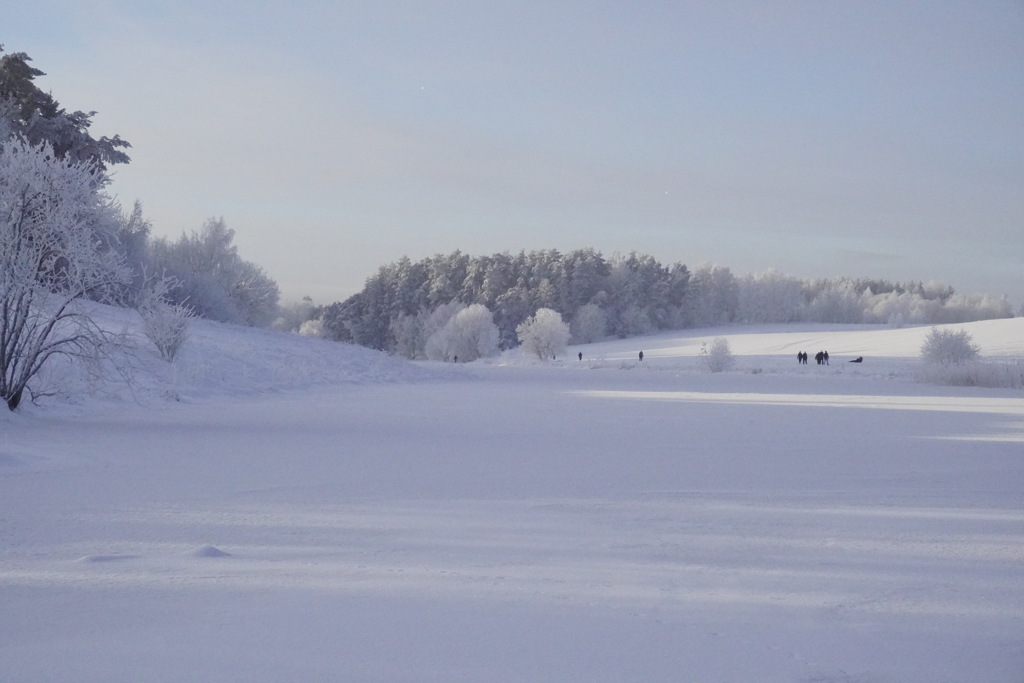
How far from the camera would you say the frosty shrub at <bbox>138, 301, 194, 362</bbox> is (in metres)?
21.5

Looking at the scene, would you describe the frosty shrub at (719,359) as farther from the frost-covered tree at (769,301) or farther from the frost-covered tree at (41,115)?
the frost-covered tree at (769,301)

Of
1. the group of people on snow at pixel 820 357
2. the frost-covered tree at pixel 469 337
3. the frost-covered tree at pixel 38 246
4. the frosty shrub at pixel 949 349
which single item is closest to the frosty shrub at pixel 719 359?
the group of people on snow at pixel 820 357

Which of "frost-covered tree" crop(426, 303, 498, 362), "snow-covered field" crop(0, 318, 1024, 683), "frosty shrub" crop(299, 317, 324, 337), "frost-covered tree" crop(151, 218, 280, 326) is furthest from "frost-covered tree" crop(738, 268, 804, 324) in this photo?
"snow-covered field" crop(0, 318, 1024, 683)

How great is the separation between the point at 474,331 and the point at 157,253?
35552mm

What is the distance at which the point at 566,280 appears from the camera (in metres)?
88.1

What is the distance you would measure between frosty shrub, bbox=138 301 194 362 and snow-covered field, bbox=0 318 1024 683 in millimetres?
8782

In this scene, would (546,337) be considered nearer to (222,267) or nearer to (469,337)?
(469,337)

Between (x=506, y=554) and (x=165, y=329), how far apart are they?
18.3 metres

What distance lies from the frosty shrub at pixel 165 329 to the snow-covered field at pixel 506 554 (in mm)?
8782

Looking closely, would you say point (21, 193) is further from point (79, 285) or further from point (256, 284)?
point (256, 284)

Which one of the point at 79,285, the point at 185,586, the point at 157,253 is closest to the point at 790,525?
the point at 185,586

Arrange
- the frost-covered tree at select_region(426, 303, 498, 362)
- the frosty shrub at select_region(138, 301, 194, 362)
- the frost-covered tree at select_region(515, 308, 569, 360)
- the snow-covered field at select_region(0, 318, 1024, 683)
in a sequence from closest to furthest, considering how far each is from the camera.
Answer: the snow-covered field at select_region(0, 318, 1024, 683) < the frosty shrub at select_region(138, 301, 194, 362) < the frost-covered tree at select_region(515, 308, 569, 360) < the frost-covered tree at select_region(426, 303, 498, 362)

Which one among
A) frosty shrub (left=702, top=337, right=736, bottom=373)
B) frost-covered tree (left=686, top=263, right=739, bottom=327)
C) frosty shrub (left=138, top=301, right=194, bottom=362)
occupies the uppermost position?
frost-covered tree (left=686, top=263, right=739, bottom=327)

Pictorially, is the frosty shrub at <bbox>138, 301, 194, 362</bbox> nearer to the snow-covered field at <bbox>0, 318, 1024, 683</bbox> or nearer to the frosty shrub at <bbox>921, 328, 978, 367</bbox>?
the snow-covered field at <bbox>0, 318, 1024, 683</bbox>
